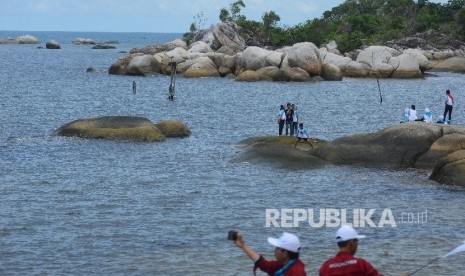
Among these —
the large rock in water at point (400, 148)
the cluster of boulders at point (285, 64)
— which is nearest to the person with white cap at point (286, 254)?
the large rock in water at point (400, 148)

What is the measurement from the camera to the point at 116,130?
43938mm

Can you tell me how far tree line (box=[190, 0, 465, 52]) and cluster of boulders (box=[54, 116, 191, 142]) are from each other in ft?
246

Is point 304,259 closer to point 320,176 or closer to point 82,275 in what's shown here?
point 82,275

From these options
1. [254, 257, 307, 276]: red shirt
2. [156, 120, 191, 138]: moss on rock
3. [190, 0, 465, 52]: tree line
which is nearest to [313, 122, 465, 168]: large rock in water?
[156, 120, 191, 138]: moss on rock

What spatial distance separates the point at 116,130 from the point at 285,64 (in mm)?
45207

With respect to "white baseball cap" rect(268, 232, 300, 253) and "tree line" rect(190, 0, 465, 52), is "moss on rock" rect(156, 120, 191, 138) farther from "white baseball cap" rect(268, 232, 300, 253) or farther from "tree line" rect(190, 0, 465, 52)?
"tree line" rect(190, 0, 465, 52)

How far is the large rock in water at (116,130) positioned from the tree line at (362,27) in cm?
7504

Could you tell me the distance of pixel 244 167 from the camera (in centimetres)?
3684

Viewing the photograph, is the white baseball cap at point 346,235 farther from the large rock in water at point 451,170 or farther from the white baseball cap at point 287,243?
the large rock in water at point 451,170

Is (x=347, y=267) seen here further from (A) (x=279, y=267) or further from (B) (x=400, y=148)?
(B) (x=400, y=148)

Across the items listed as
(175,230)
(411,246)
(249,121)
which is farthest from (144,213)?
(249,121)

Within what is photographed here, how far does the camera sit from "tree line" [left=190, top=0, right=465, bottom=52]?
409 ft

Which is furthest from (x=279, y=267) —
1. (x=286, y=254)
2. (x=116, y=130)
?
(x=116, y=130)

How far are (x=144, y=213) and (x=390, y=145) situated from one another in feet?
38.8
